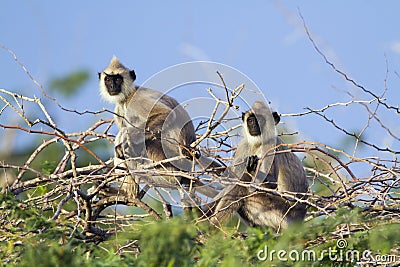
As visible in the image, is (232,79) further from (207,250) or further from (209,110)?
(207,250)

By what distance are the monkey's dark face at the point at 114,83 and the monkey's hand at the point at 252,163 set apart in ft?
6.66

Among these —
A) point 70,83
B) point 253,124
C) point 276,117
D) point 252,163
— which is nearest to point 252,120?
point 253,124

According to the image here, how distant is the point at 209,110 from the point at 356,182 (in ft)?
5.28

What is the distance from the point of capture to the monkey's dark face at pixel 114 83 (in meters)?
7.59

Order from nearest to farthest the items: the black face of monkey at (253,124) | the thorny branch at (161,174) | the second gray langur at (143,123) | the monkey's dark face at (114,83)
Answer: the thorny branch at (161,174) → the second gray langur at (143,123) → the black face of monkey at (253,124) → the monkey's dark face at (114,83)

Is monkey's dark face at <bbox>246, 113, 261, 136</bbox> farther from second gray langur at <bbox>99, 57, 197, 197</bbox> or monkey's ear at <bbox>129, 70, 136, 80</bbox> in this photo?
monkey's ear at <bbox>129, 70, 136, 80</bbox>

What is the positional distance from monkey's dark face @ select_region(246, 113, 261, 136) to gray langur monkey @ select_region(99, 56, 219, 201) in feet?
1.84

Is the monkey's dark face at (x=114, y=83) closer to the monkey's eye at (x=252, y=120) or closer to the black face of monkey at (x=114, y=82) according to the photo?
the black face of monkey at (x=114, y=82)

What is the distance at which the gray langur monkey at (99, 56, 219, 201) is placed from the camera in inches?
256

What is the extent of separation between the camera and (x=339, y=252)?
4359mm

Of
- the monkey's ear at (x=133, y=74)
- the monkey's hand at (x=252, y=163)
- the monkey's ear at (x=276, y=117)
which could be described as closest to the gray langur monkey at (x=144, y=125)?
the monkey's ear at (x=133, y=74)

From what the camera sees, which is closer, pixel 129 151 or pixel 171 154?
pixel 129 151

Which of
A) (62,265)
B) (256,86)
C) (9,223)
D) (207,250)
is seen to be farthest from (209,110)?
(62,265)

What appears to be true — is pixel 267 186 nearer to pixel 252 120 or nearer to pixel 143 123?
pixel 252 120
